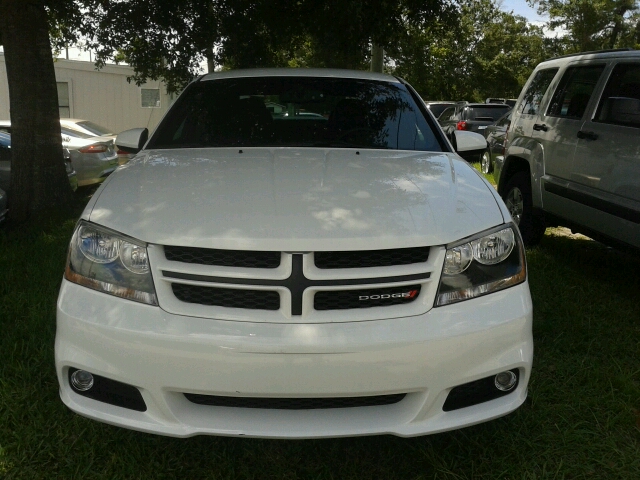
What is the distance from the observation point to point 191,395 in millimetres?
2260

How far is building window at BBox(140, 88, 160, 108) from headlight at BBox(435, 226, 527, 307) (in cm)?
1991

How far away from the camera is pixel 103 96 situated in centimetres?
2033

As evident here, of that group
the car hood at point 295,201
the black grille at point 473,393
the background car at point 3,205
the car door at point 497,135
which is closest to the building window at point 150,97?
the car door at point 497,135

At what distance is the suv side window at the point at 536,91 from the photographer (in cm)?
591

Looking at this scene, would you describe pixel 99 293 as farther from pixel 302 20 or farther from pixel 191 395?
pixel 302 20

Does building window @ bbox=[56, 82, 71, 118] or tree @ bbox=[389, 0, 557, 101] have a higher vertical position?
tree @ bbox=[389, 0, 557, 101]

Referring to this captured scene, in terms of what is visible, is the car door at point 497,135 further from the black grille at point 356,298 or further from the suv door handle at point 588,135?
the black grille at point 356,298

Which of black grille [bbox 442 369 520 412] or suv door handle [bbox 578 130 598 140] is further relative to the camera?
suv door handle [bbox 578 130 598 140]

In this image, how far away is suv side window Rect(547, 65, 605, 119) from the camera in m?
5.09

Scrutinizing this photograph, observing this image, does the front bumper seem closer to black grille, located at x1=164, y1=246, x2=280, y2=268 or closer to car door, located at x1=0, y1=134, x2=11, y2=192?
black grille, located at x1=164, y1=246, x2=280, y2=268

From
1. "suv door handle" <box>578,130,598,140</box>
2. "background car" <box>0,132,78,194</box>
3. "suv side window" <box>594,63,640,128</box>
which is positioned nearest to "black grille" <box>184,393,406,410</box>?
"suv side window" <box>594,63,640,128</box>

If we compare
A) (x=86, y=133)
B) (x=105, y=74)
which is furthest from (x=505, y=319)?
(x=105, y=74)

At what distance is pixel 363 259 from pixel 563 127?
142 inches

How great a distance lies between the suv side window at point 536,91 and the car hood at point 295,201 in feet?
10.2
